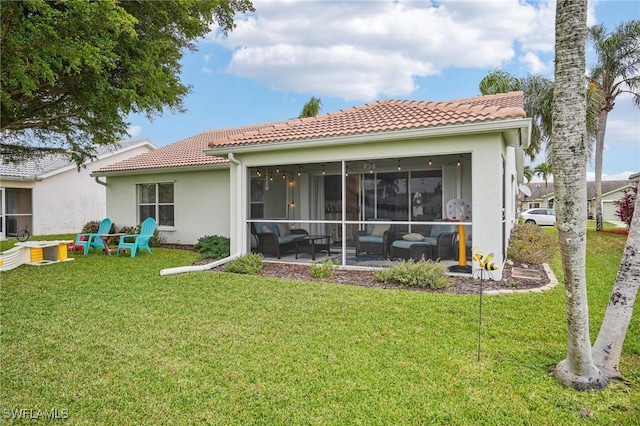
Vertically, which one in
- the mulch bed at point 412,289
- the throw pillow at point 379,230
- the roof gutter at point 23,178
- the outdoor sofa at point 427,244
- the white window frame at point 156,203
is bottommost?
the mulch bed at point 412,289

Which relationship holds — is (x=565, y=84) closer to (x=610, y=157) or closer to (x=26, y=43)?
(x=26, y=43)

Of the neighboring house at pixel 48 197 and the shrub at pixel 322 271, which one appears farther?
the neighboring house at pixel 48 197

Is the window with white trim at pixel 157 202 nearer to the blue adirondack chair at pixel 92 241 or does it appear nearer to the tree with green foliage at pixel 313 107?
the blue adirondack chair at pixel 92 241

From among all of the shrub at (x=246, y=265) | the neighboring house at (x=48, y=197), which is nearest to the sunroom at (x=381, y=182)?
the shrub at (x=246, y=265)

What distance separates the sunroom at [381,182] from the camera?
7.31m

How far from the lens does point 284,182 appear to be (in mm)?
11930

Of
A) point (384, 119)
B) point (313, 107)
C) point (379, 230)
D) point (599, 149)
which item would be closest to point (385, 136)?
point (384, 119)

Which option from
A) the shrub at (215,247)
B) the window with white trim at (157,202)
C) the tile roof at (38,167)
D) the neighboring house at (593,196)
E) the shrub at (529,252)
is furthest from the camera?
the neighboring house at (593,196)

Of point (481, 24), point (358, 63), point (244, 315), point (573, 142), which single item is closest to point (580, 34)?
point (573, 142)

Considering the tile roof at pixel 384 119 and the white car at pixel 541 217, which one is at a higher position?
the tile roof at pixel 384 119

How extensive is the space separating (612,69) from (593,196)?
34.6m

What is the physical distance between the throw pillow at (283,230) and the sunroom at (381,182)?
0.09ft

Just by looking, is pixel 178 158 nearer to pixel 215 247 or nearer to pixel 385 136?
pixel 215 247

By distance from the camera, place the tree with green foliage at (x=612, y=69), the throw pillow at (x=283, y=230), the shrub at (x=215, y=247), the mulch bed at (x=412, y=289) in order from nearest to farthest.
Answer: the mulch bed at (x=412, y=289) → the throw pillow at (x=283, y=230) → the shrub at (x=215, y=247) → the tree with green foliage at (x=612, y=69)
